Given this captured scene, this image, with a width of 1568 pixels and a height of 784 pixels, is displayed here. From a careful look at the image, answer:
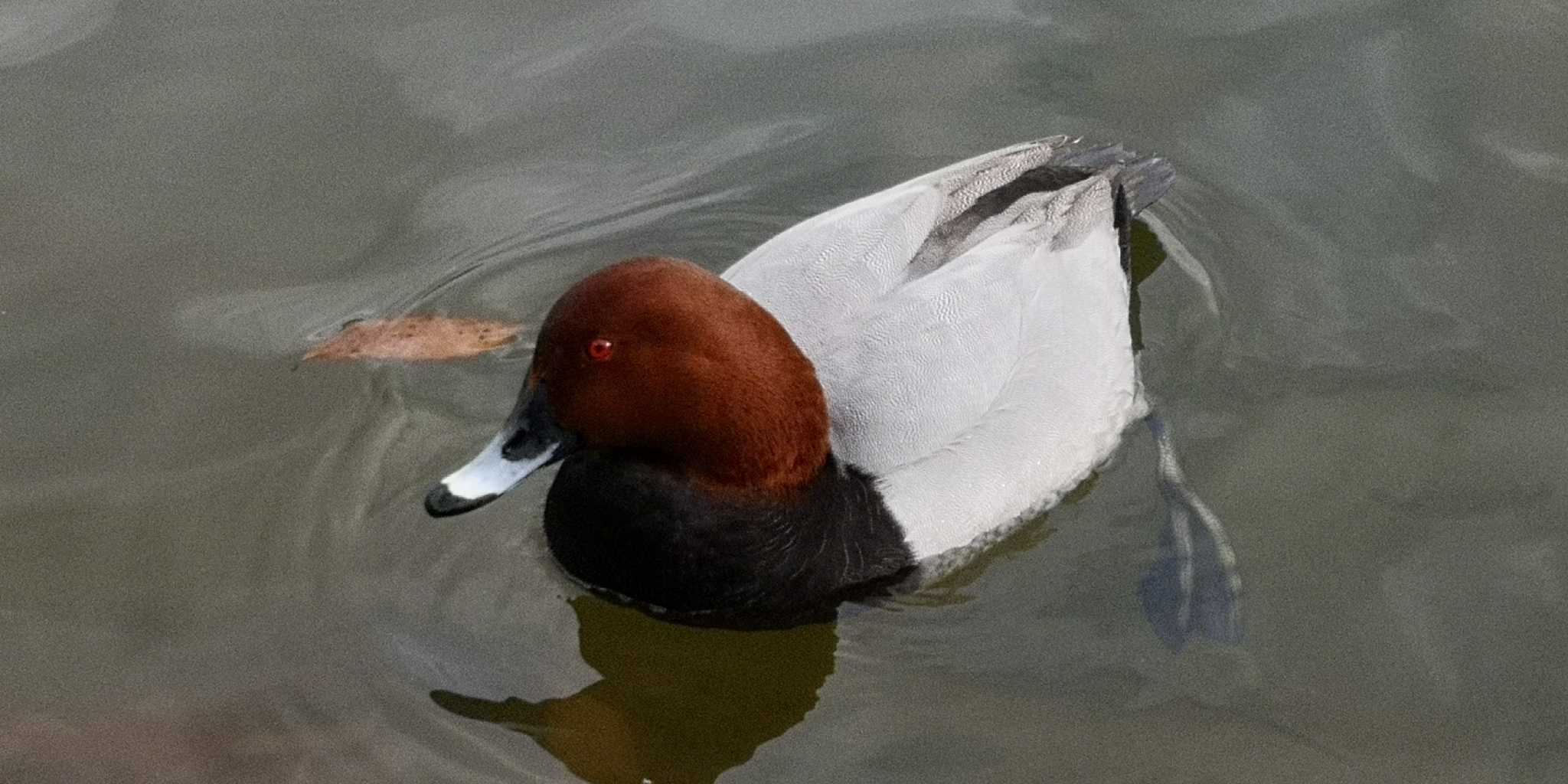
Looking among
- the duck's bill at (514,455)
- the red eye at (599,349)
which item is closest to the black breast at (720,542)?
the duck's bill at (514,455)

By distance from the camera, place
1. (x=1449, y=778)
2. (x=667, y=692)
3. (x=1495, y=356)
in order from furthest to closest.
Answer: (x=1495, y=356), (x=667, y=692), (x=1449, y=778)

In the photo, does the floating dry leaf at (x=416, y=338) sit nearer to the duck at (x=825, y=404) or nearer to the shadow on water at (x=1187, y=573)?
the duck at (x=825, y=404)

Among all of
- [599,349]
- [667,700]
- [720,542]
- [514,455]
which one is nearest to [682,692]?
[667,700]

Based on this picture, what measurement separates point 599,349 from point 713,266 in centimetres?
208

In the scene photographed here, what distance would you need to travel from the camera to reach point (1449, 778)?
4918 millimetres

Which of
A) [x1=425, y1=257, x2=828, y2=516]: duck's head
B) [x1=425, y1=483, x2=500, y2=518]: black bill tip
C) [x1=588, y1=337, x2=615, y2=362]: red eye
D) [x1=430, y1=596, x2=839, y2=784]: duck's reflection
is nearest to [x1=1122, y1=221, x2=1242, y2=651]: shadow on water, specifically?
[x1=430, y1=596, x2=839, y2=784]: duck's reflection

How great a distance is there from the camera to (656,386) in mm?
4867

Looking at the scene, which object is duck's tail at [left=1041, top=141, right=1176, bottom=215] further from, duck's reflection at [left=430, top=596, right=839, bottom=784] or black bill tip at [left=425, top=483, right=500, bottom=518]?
black bill tip at [left=425, top=483, right=500, bottom=518]

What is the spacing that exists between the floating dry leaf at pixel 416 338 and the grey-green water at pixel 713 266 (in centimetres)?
8

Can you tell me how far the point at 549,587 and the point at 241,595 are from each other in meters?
0.89

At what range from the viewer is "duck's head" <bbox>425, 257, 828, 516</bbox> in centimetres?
478

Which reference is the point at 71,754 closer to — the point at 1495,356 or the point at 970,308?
the point at 970,308

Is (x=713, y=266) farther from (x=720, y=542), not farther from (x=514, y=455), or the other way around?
(x=514, y=455)

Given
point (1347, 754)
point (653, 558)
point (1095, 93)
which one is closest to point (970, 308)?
point (653, 558)
